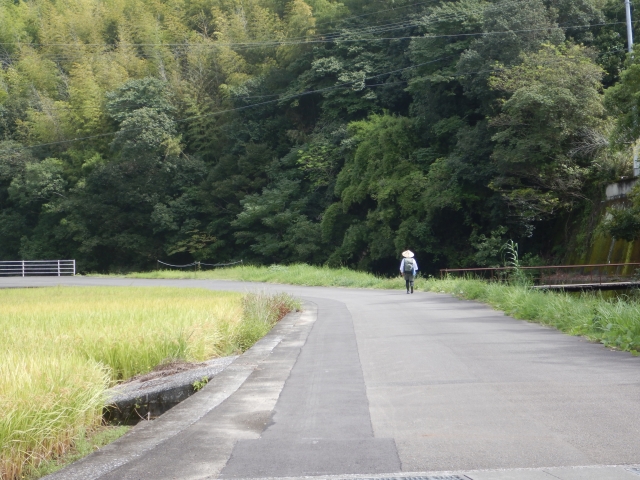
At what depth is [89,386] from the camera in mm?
6961

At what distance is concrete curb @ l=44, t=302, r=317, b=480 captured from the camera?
5.08m

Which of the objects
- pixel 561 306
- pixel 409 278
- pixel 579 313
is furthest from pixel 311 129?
pixel 579 313

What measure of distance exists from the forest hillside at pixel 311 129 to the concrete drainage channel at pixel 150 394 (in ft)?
58.4

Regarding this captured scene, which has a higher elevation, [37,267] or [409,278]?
[409,278]

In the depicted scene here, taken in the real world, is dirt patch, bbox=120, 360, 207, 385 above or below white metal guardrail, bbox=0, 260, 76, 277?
above

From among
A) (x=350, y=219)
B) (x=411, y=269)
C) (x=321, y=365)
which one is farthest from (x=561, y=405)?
(x=350, y=219)

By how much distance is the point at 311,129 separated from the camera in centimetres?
5738

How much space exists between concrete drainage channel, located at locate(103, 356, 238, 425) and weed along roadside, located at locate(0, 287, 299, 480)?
214 millimetres

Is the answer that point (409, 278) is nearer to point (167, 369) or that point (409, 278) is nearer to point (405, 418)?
point (167, 369)

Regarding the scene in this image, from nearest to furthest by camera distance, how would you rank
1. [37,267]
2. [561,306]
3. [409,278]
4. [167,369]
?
[167,369] < [561,306] < [409,278] < [37,267]

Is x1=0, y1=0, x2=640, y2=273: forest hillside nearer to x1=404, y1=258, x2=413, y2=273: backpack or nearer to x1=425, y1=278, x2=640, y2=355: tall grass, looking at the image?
x1=404, y1=258, x2=413, y2=273: backpack

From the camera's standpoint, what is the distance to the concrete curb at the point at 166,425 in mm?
5078

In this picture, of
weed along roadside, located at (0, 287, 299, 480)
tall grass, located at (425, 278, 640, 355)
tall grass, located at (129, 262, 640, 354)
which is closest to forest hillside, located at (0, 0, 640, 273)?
tall grass, located at (129, 262, 640, 354)

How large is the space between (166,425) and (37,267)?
175 feet
